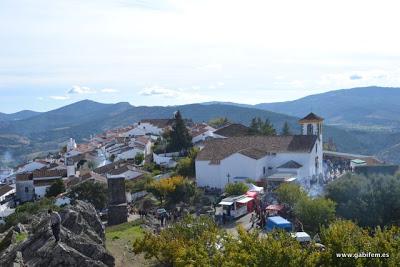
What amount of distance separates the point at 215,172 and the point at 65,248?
28149mm

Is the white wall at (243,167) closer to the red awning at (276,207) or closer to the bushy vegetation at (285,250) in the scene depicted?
the red awning at (276,207)

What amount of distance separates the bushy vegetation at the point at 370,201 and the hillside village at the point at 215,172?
3696 millimetres

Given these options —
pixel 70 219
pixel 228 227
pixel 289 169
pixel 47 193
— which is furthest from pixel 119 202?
pixel 47 193

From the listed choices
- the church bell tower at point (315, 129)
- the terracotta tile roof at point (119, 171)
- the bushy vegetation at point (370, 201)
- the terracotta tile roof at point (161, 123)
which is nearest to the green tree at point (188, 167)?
the terracotta tile roof at point (119, 171)

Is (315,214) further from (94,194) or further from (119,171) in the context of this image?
(119,171)

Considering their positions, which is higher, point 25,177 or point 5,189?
point 25,177

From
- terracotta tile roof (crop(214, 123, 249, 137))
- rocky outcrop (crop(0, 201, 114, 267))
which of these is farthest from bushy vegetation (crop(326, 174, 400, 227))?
terracotta tile roof (crop(214, 123, 249, 137))

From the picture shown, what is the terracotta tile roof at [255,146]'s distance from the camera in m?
43.4

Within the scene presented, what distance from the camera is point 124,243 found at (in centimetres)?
2280

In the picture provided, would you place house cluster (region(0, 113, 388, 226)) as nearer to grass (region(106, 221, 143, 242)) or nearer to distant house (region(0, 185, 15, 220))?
→ distant house (region(0, 185, 15, 220))

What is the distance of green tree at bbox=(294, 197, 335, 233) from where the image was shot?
26562 millimetres

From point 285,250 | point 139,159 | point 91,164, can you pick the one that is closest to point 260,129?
point 139,159

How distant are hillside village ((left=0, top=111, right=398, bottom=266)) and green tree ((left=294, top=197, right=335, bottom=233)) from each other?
102 cm

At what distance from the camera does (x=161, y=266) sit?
19906 mm
